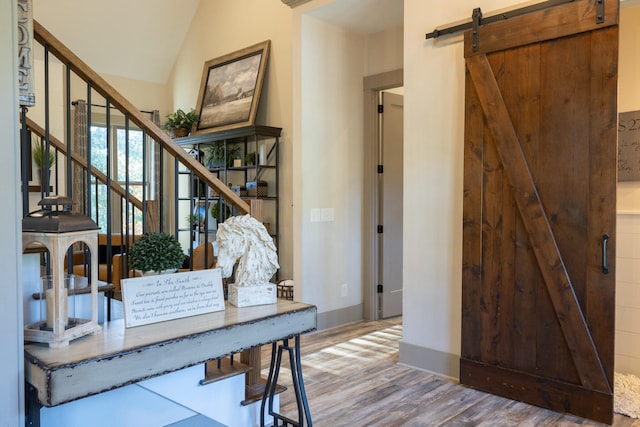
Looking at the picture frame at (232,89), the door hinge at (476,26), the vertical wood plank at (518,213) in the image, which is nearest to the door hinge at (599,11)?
the vertical wood plank at (518,213)

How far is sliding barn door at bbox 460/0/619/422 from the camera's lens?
104 inches

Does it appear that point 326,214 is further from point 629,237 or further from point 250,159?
point 629,237

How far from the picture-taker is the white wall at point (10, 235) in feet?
4.47

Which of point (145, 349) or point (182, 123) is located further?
point (182, 123)

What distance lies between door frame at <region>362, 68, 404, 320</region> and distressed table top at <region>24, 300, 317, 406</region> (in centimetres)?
299

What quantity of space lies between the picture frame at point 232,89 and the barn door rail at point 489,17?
9.48 feet

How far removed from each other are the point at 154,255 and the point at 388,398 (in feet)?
6.19

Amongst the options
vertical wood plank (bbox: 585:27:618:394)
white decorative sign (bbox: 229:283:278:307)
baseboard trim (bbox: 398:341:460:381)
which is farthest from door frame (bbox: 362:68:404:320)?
white decorative sign (bbox: 229:283:278:307)

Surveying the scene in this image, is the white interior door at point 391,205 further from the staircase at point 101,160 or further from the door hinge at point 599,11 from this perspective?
the door hinge at point 599,11

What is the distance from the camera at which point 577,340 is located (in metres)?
2.70

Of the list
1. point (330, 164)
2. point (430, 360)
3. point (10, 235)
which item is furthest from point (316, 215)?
point (10, 235)

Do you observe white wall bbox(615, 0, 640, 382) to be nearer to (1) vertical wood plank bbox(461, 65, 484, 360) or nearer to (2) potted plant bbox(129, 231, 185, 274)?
(1) vertical wood plank bbox(461, 65, 484, 360)

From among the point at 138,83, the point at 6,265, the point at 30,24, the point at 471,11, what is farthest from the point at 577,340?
the point at 138,83

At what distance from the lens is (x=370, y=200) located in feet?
16.1
